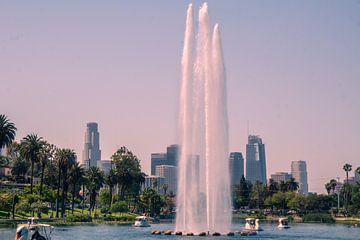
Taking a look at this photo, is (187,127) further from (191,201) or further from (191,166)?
(191,201)

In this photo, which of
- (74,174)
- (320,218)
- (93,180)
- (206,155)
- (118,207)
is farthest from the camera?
(93,180)

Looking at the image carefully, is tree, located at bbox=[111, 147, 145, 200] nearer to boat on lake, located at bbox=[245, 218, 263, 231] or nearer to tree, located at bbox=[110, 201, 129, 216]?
tree, located at bbox=[110, 201, 129, 216]

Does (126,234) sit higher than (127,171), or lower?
lower

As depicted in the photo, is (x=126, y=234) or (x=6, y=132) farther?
(x=6, y=132)

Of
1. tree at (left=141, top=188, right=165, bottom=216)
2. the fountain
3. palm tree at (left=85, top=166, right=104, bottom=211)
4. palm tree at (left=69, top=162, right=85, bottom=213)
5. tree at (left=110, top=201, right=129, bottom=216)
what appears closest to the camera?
the fountain

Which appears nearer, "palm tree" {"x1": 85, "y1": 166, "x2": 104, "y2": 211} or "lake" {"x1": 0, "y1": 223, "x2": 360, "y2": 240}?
"lake" {"x1": 0, "y1": 223, "x2": 360, "y2": 240}

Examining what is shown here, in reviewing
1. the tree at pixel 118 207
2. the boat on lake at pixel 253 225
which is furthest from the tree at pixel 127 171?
the boat on lake at pixel 253 225

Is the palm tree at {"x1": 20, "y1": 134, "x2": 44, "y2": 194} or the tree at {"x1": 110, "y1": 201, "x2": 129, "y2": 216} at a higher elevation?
the palm tree at {"x1": 20, "y1": 134, "x2": 44, "y2": 194}

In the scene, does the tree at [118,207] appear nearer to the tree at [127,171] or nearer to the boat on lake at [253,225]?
the tree at [127,171]

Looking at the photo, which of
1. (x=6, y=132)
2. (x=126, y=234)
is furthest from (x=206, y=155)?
(x=6, y=132)

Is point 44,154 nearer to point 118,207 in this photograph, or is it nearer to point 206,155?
point 118,207

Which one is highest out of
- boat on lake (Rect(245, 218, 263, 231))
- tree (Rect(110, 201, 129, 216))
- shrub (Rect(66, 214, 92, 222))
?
tree (Rect(110, 201, 129, 216))

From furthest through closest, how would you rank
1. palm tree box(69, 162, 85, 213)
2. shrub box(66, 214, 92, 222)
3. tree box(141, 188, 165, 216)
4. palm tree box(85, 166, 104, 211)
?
palm tree box(85, 166, 104, 211)
tree box(141, 188, 165, 216)
palm tree box(69, 162, 85, 213)
shrub box(66, 214, 92, 222)

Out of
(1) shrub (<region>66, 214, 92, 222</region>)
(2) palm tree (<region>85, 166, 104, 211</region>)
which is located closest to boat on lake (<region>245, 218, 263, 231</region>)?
(1) shrub (<region>66, 214, 92, 222</region>)
